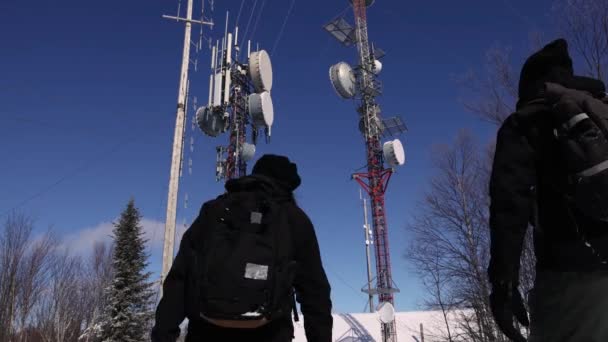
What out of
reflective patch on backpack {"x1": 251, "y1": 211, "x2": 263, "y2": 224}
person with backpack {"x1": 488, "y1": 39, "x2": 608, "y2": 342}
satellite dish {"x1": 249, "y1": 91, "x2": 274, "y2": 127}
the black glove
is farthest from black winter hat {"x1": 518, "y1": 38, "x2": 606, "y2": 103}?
satellite dish {"x1": 249, "y1": 91, "x2": 274, "y2": 127}

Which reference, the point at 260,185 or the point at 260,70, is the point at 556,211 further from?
the point at 260,70

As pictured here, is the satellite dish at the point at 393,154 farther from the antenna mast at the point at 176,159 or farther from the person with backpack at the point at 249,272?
the person with backpack at the point at 249,272

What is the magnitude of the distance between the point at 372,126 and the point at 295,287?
2916 cm

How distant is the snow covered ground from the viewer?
22.2 meters

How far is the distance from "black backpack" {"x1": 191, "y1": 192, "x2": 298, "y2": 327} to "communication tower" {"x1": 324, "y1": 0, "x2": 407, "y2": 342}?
22.7m

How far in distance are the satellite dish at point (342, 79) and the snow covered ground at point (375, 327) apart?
13532mm

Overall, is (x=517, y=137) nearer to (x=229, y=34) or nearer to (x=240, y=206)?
(x=240, y=206)

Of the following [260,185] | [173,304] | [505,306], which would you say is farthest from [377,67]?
[505,306]

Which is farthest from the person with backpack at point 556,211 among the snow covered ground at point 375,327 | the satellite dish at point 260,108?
the snow covered ground at point 375,327

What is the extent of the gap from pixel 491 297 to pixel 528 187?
1.43 feet

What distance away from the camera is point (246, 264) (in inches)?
79.6

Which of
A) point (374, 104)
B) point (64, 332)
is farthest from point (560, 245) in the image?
point (64, 332)

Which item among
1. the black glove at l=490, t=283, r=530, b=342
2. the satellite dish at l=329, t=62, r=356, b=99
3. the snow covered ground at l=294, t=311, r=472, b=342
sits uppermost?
the satellite dish at l=329, t=62, r=356, b=99

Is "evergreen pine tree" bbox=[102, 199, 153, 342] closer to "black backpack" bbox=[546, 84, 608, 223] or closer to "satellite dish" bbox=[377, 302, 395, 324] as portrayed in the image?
"satellite dish" bbox=[377, 302, 395, 324]
